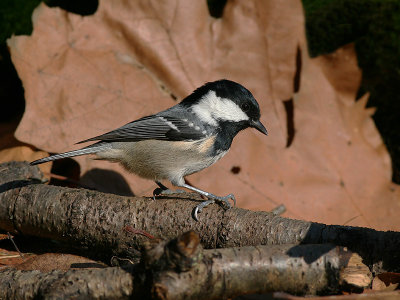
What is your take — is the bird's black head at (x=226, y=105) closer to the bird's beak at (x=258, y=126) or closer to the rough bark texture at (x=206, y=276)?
the bird's beak at (x=258, y=126)

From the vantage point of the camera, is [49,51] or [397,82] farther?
[397,82]

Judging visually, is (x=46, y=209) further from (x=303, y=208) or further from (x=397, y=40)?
(x=397, y=40)

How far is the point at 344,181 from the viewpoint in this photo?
330cm

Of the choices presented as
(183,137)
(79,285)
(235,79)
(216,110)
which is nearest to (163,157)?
(183,137)

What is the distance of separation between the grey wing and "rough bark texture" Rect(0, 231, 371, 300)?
50.3 inches

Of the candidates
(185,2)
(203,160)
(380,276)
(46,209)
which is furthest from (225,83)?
(380,276)

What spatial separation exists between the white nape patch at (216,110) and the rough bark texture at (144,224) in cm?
73

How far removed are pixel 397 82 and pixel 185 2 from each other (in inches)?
72.7

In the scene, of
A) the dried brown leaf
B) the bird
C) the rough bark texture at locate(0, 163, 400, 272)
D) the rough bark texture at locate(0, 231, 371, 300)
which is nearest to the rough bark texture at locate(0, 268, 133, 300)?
the rough bark texture at locate(0, 231, 371, 300)

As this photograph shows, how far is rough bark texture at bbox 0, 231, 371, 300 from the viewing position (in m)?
1.80

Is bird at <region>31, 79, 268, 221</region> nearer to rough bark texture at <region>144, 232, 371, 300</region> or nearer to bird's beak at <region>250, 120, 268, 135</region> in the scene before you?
bird's beak at <region>250, 120, 268, 135</region>

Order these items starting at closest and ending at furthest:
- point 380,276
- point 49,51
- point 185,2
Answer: point 380,276 → point 49,51 → point 185,2

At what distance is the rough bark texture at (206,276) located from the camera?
1.80 m

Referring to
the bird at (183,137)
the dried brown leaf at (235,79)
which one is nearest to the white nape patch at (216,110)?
the bird at (183,137)
